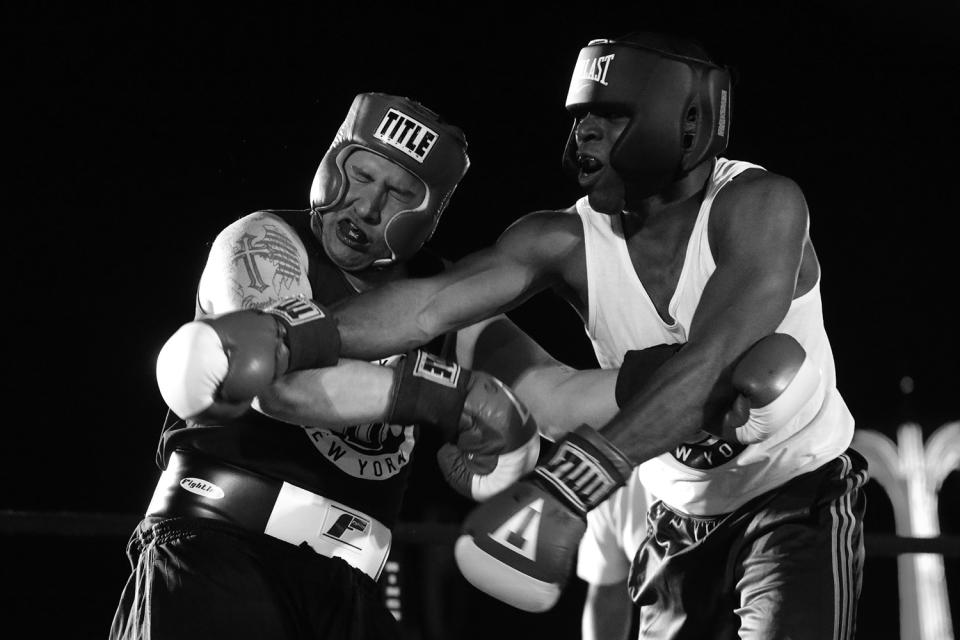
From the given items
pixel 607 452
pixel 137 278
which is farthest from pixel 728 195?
pixel 137 278

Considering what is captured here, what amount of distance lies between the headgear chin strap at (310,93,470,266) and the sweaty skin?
13cm

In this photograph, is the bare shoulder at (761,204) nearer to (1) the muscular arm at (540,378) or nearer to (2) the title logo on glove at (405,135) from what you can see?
(1) the muscular arm at (540,378)

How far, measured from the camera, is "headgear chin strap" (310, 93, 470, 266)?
7.16 ft

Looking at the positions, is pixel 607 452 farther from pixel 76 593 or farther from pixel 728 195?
pixel 76 593

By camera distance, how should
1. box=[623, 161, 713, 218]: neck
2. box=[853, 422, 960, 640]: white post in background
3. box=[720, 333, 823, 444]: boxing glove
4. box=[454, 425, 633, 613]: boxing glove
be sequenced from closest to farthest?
box=[454, 425, 633, 613]: boxing glove
box=[720, 333, 823, 444]: boxing glove
box=[623, 161, 713, 218]: neck
box=[853, 422, 960, 640]: white post in background

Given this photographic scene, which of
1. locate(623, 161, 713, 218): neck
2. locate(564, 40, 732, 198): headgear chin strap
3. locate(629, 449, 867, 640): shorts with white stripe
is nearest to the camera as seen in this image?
locate(629, 449, 867, 640): shorts with white stripe

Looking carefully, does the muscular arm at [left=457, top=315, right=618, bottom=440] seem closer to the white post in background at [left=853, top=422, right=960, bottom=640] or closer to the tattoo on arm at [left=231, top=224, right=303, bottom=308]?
the tattoo on arm at [left=231, top=224, right=303, bottom=308]

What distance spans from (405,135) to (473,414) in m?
0.66

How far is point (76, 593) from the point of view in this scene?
13.6 feet

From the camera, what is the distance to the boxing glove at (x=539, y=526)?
1.52 meters

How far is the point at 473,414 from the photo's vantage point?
70.6 inches

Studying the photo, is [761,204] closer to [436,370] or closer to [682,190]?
[682,190]

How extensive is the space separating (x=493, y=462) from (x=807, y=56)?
198 inches

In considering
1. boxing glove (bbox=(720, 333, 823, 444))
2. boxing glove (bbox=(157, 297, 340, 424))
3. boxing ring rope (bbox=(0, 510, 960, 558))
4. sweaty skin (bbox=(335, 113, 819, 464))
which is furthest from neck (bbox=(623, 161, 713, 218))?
boxing ring rope (bbox=(0, 510, 960, 558))
